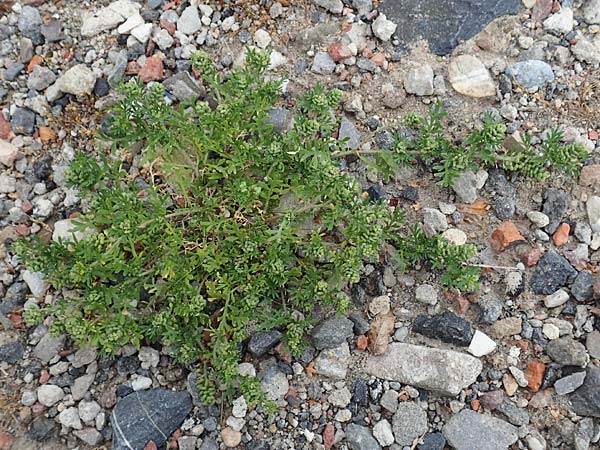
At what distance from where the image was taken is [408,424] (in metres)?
4.22

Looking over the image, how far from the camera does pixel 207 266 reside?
13.8 ft

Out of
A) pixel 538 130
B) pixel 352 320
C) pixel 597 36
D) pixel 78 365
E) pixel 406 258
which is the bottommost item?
pixel 78 365

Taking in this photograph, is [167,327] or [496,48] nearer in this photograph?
[167,327]

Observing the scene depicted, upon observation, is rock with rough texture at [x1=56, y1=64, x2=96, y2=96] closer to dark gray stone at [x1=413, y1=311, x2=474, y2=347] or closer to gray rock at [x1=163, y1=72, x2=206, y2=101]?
gray rock at [x1=163, y1=72, x2=206, y2=101]

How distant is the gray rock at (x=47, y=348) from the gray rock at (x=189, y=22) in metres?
2.45

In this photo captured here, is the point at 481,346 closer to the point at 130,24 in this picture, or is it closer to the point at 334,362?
the point at 334,362

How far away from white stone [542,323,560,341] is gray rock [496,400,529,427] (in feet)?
1.62

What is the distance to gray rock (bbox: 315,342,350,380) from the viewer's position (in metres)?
4.37

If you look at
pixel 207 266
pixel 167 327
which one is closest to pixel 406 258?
pixel 207 266

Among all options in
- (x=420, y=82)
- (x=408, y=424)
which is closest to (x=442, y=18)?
(x=420, y=82)

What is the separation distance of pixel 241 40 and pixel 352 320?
2307 mm

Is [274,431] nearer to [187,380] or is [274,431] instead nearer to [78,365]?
[187,380]

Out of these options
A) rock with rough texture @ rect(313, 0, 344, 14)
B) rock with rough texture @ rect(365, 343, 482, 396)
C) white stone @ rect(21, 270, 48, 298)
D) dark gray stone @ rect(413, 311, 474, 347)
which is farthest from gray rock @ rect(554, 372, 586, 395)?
white stone @ rect(21, 270, 48, 298)

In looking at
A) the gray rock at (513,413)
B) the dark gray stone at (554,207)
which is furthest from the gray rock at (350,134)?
the gray rock at (513,413)
